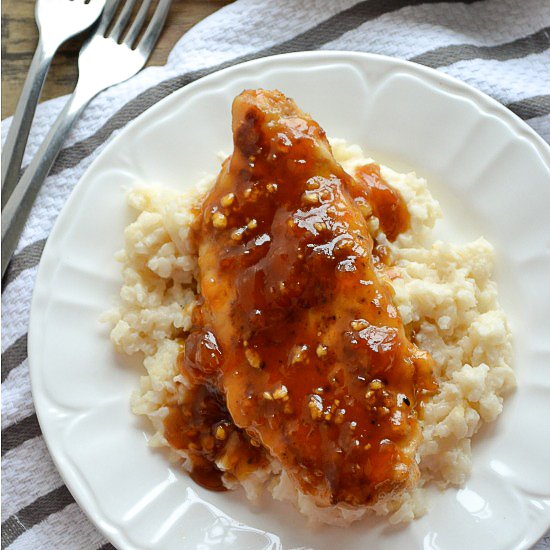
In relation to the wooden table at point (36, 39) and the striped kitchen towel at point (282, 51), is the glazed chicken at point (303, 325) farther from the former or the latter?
the wooden table at point (36, 39)

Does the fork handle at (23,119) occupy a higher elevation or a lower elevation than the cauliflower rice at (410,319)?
higher

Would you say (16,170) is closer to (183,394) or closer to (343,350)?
(183,394)

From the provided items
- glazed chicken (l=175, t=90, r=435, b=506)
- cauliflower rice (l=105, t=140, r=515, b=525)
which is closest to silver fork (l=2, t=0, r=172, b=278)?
cauliflower rice (l=105, t=140, r=515, b=525)

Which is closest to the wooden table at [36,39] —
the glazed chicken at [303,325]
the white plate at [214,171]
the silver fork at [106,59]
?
the silver fork at [106,59]

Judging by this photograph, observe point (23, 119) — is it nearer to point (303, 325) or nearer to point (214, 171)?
point (214, 171)

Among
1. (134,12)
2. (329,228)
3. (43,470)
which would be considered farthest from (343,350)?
(134,12)

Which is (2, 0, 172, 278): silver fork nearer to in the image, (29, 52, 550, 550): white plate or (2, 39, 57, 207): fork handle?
(2, 39, 57, 207): fork handle
